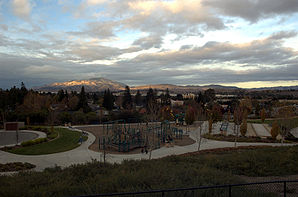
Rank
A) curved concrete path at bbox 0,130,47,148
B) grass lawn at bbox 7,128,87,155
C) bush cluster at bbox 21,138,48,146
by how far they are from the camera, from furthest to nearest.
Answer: curved concrete path at bbox 0,130,47,148 < bush cluster at bbox 21,138,48,146 < grass lawn at bbox 7,128,87,155

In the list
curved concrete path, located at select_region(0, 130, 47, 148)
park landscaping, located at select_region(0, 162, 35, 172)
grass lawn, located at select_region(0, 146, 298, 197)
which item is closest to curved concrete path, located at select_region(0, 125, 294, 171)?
A: park landscaping, located at select_region(0, 162, 35, 172)

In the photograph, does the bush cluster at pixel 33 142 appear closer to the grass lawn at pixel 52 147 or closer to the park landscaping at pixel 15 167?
the grass lawn at pixel 52 147

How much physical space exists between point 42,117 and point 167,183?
34.5 m

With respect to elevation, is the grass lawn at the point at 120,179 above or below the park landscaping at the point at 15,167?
above

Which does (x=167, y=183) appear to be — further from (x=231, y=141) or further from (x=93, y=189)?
(x=231, y=141)

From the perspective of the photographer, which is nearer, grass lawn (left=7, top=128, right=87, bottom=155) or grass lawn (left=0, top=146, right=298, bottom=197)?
grass lawn (left=0, top=146, right=298, bottom=197)

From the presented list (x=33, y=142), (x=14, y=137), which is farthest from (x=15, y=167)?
(x=14, y=137)

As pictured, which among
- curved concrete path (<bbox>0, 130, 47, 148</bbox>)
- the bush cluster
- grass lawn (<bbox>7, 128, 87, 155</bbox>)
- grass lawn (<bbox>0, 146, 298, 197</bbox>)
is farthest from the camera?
curved concrete path (<bbox>0, 130, 47, 148</bbox>)

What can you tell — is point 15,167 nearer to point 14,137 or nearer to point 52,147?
point 52,147

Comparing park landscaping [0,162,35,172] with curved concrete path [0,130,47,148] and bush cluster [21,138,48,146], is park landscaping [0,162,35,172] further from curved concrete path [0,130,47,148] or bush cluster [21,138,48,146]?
curved concrete path [0,130,47,148]

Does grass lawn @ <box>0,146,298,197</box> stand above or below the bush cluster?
above

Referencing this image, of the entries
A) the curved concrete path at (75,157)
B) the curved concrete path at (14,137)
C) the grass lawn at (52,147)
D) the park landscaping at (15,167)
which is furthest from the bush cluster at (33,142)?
the park landscaping at (15,167)

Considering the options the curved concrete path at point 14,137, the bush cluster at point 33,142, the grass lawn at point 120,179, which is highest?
the grass lawn at point 120,179

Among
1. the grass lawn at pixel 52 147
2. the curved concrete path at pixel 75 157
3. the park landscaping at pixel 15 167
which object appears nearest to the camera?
the park landscaping at pixel 15 167
